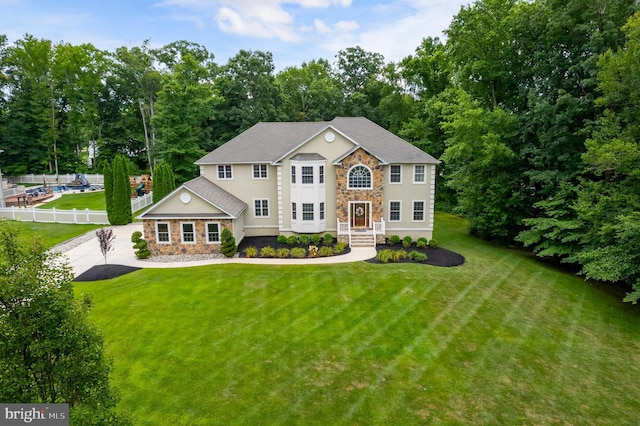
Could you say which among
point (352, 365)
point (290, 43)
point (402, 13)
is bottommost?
point (352, 365)

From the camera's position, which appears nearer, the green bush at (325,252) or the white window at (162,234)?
the green bush at (325,252)

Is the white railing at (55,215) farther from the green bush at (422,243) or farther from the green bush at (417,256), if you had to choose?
the green bush at (422,243)

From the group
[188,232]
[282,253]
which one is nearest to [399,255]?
[282,253]

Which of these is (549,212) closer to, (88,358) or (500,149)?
(500,149)

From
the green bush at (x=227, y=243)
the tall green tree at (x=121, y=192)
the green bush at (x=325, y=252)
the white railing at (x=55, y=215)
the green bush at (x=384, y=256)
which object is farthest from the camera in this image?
the white railing at (x=55, y=215)

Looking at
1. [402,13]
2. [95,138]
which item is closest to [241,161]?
[402,13]

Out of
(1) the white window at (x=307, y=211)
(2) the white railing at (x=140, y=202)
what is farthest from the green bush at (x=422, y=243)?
(2) the white railing at (x=140, y=202)

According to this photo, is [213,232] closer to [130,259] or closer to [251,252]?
[251,252]
